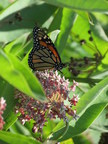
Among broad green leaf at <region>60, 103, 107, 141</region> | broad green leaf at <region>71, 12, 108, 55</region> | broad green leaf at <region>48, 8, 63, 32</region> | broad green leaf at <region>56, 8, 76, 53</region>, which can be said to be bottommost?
broad green leaf at <region>60, 103, 107, 141</region>

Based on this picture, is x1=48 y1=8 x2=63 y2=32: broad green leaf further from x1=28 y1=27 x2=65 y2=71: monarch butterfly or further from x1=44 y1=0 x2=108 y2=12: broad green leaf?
x1=44 y1=0 x2=108 y2=12: broad green leaf

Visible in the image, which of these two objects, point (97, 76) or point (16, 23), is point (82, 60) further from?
point (16, 23)

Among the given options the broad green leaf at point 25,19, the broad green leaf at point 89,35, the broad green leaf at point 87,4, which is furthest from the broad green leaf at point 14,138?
the broad green leaf at point 89,35

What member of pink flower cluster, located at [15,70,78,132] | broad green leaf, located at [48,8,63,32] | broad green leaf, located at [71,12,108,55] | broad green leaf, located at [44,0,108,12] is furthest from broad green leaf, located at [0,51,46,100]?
broad green leaf, located at [71,12,108,55]

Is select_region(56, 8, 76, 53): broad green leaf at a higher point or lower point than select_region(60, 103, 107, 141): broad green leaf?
higher

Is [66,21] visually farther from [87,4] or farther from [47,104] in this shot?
[47,104]

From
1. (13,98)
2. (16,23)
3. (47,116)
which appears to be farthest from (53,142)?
(16,23)

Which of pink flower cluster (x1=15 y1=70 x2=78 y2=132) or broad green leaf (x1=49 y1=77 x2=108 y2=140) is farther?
broad green leaf (x1=49 y1=77 x2=108 y2=140)

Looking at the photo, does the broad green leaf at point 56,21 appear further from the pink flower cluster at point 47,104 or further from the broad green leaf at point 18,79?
the broad green leaf at point 18,79
